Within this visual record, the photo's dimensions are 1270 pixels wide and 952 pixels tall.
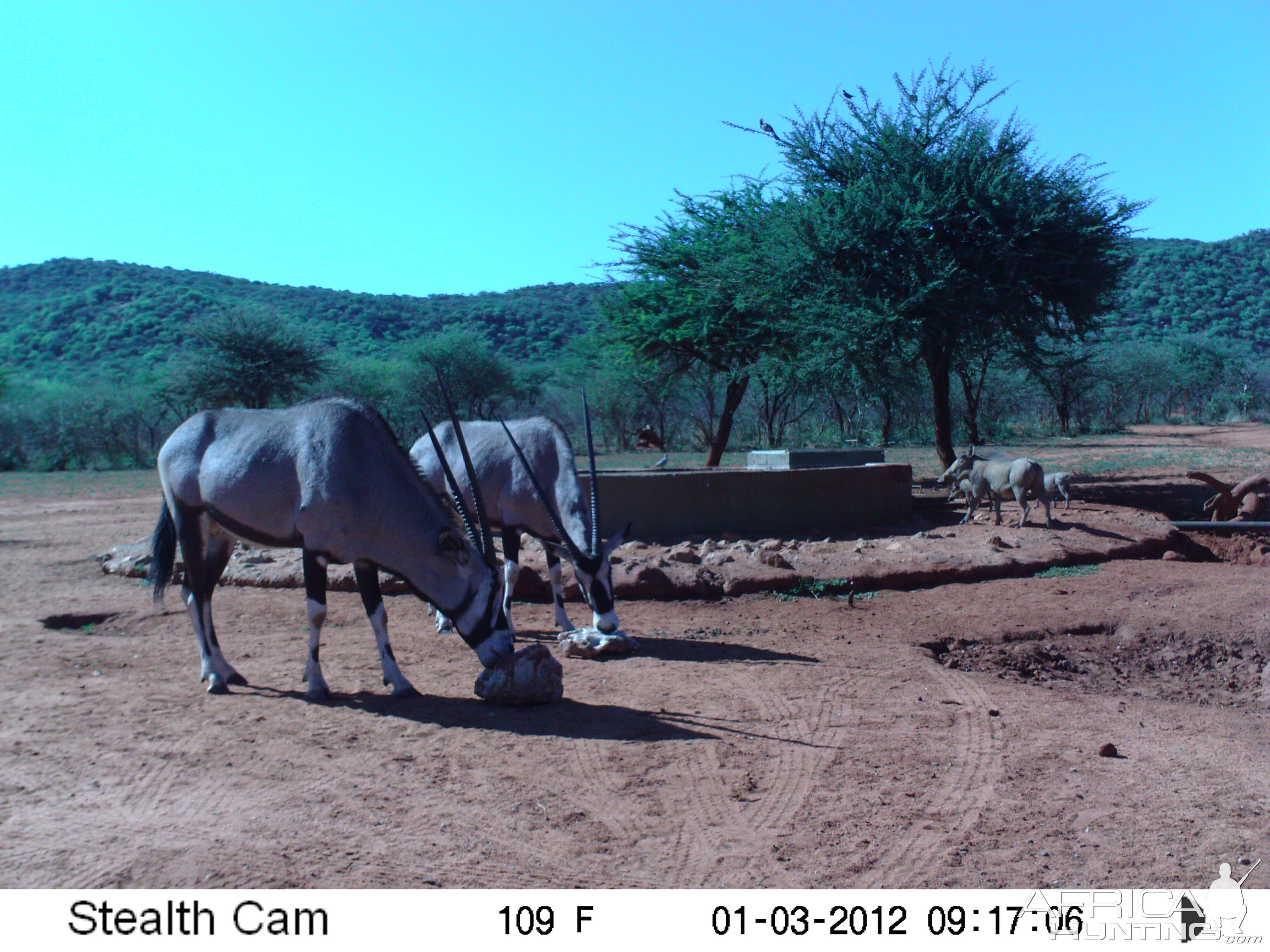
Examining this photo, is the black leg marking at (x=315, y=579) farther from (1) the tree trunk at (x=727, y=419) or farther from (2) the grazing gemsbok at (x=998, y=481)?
(1) the tree trunk at (x=727, y=419)

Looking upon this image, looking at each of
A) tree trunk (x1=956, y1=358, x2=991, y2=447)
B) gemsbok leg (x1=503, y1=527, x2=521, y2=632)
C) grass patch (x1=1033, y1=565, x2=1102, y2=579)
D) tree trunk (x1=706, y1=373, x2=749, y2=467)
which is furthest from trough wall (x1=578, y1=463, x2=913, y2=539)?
tree trunk (x1=956, y1=358, x2=991, y2=447)

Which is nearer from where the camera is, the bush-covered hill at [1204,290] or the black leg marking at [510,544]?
→ the black leg marking at [510,544]

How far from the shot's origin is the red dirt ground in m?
3.49

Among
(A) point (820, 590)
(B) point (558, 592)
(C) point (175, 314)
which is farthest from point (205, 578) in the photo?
(C) point (175, 314)

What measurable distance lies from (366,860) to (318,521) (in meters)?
2.65

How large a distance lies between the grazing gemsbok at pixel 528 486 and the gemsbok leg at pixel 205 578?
1.92m

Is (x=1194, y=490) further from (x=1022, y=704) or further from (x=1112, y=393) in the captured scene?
(x=1112, y=393)

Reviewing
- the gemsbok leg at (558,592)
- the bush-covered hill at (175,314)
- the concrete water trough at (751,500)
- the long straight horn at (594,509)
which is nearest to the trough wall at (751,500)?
the concrete water trough at (751,500)

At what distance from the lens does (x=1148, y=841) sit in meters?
3.58

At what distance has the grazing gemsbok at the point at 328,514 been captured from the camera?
5652mm

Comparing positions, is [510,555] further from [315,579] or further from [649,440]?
[649,440]

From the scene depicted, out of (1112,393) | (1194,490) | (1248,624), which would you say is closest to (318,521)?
(1248,624)

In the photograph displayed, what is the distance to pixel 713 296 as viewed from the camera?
1877 centimetres
